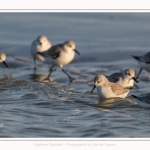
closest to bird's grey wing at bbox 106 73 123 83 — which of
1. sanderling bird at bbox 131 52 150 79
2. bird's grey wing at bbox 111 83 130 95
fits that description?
bird's grey wing at bbox 111 83 130 95

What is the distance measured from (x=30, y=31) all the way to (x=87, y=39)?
5.39 feet

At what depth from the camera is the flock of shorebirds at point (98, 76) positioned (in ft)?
36.0

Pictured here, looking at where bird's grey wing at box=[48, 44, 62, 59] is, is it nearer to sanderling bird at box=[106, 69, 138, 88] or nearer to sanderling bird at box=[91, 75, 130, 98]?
sanderling bird at box=[106, 69, 138, 88]

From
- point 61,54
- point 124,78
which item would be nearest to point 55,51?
point 61,54

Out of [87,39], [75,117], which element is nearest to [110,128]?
[75,117]

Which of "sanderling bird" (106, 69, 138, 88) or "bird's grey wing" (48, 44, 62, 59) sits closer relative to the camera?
"sanderling bird" (106, 69, 138, 88)

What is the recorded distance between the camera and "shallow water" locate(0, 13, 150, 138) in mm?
8852

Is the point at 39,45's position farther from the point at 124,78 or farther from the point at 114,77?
the point at 124,78

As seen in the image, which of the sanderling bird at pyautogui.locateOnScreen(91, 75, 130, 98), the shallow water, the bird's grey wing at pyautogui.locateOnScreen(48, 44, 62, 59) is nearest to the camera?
the shallow water

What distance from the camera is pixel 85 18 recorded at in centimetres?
1586

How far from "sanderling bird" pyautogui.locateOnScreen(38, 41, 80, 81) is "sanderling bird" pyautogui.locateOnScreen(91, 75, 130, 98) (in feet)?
8.94

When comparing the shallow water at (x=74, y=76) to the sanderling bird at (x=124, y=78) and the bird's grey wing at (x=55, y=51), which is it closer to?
the sanderling bird at (x=124, y=78)

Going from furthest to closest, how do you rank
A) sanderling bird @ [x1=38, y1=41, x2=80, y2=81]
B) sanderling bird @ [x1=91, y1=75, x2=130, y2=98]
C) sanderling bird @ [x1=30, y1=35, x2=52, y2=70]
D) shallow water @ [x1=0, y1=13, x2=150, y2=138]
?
1. sanderling bird @ [x1=30, y1=35, x2=52, y2=70]
2. sanderling bird @ [x1=38, y1=41, x2=80, y2=81]
3. sanderling bird @ [x1=91, y1=75, x2=130, y2=98]
4. shallow water @ [x1=0, y1=13, x2=150, y2=138]

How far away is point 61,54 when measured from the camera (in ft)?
45.3
